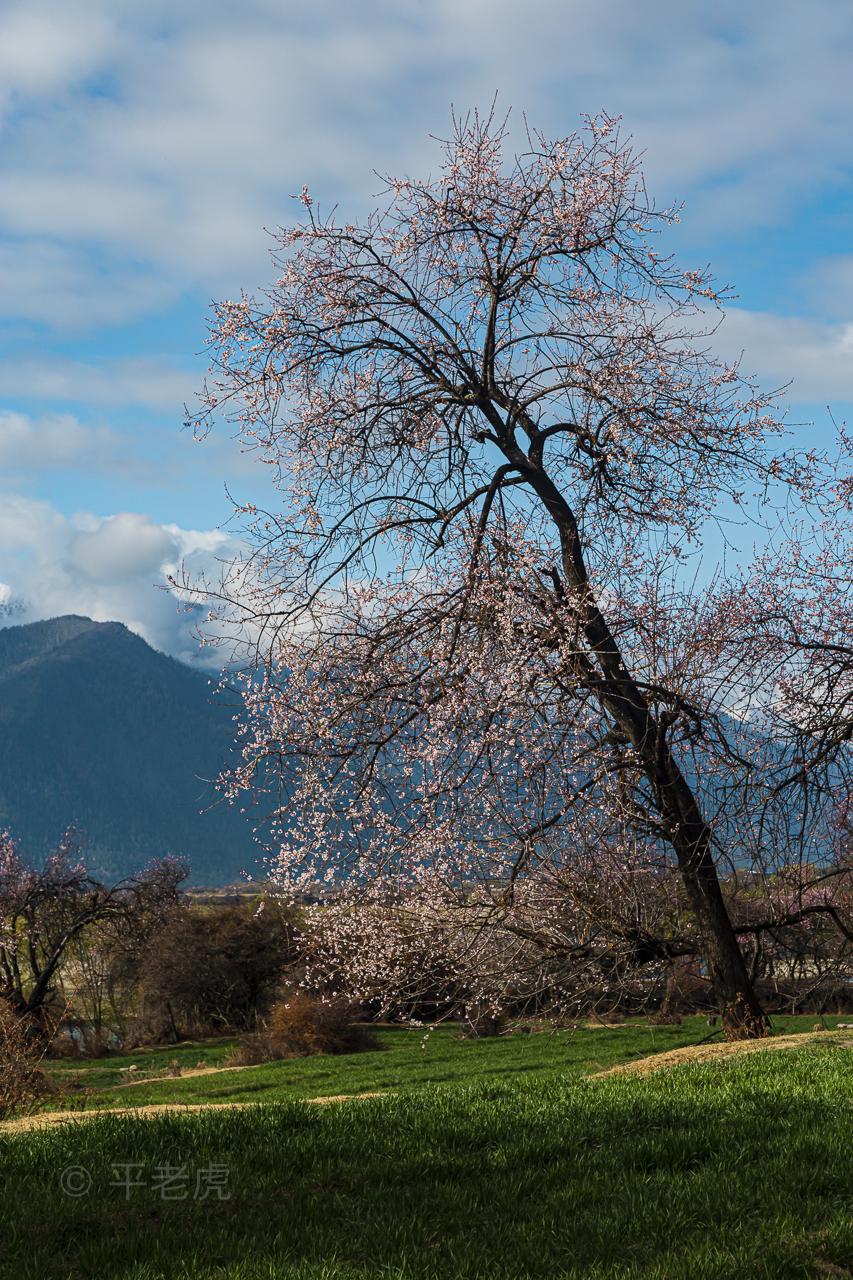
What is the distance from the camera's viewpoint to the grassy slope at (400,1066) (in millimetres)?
20828

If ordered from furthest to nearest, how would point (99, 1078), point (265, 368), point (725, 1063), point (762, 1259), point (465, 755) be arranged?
point (99, 1078) < point (265, 368) < point (465, 755) < point (725, 1063) < point (762, 1259)

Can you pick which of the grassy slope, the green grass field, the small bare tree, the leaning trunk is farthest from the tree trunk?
the small bare tree

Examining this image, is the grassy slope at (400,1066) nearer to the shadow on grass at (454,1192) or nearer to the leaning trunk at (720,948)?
the leaning trunk at (720,948)

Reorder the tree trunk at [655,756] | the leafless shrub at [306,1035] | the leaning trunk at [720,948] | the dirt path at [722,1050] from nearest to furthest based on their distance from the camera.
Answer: the dirt path at [722,1050] → the tree trunk at [655,756] → the leaning trunk at [720,948] → the leafless shrub at [306,1035]

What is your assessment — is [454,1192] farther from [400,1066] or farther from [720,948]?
[400,1066]

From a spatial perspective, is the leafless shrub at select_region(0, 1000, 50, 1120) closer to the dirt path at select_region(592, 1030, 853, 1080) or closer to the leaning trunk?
the dirt path at select_region(592, 1030, 853, 1080)

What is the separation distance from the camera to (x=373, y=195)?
480 inches

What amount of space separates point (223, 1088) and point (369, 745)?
47.6 ft

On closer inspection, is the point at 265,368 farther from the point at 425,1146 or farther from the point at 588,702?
the point at 425,1146

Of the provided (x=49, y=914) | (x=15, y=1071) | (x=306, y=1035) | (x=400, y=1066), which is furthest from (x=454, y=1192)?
(x=49, y=914)

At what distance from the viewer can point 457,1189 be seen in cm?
539

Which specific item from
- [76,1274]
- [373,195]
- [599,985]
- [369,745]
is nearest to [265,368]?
[373,195]

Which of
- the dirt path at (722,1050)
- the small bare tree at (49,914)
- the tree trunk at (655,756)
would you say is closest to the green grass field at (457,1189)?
the dirt path at (722,1050)

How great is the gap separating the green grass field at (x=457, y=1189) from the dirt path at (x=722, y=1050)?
8.25 feet
